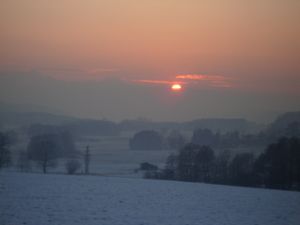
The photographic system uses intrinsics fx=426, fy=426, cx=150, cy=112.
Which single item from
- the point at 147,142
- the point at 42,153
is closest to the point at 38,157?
the point at 42,153

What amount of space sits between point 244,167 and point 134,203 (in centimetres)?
1750

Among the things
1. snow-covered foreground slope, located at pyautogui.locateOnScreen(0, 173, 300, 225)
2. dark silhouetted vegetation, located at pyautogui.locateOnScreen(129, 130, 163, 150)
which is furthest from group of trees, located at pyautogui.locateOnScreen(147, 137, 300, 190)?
dark silhouetted vegetation, located at pyautogui.locateOnScreen(129, 130, 163, 150)

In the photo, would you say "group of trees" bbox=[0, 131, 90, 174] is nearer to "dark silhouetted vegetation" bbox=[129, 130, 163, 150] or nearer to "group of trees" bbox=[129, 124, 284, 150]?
"group of trees" bbox=[129, 124, 284, 150]

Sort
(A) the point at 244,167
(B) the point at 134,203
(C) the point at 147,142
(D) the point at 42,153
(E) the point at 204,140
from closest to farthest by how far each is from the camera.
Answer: (B) the point at 134,203
(A) the point at 244,167
(D) the point at 42,153
(E) the point at 204,140
(C) the point at 147,142

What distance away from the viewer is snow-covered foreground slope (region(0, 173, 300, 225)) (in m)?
14.1

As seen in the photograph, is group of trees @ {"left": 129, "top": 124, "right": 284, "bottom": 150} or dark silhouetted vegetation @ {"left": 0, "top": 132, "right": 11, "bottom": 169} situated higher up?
group of trees @ {"left": 129, "top": 124, "right": 284, "bottom": 150}

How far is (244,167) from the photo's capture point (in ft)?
108

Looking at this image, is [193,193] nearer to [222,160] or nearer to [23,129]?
[222,160]

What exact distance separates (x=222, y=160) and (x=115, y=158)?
30.3 m

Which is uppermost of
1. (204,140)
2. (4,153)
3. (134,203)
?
(204,140)

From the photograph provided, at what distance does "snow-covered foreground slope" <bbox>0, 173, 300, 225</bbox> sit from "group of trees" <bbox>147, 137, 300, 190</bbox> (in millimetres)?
7750

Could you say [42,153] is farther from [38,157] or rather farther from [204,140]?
[204,140]

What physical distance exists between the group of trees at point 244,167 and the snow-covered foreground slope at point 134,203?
7750mm

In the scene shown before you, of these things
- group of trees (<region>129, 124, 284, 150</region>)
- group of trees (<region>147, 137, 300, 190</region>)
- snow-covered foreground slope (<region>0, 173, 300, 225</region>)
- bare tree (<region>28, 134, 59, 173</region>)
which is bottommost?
snow-covered foreground slope (<region>0, 173, 300, 225</region>)
